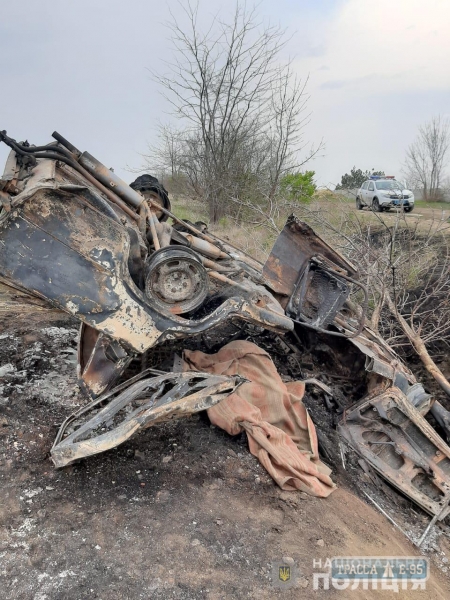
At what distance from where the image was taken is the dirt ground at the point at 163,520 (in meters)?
2.83

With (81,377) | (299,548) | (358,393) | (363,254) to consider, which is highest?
(363,254)

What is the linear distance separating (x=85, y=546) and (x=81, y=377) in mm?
1421

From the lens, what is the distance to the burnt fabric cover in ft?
12.8

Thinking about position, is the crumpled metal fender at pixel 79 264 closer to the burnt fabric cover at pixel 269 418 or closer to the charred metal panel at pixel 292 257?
the burnt fabric cover at pixel 269 418

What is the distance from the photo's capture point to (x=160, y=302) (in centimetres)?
367

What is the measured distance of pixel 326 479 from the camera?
3990 millimetres

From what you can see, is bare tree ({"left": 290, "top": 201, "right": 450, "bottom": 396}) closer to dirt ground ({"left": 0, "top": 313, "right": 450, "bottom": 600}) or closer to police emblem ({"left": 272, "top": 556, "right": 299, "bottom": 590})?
dirt ground ({"left": 0, "top": 313, "right": 450, "bottom": 600})

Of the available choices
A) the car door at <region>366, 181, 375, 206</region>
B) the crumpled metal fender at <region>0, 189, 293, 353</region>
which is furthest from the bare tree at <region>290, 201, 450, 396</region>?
the car door at <region>366, 181, 375, 206</region>

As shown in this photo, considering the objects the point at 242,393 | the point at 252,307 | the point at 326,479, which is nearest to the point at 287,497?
the point at 326,479

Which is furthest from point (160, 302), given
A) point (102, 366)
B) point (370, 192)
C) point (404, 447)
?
point (370, 192)

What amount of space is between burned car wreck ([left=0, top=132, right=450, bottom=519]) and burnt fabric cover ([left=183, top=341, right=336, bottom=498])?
43cm

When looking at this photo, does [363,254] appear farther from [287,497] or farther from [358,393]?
[287,497]

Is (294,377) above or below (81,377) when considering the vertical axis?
below

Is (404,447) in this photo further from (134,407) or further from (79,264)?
(79,264)
